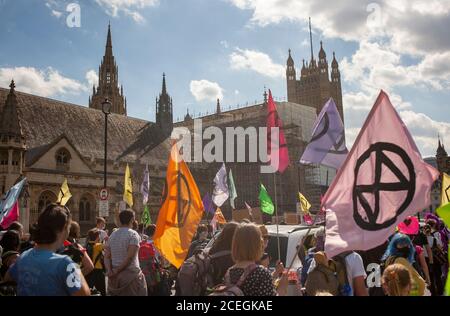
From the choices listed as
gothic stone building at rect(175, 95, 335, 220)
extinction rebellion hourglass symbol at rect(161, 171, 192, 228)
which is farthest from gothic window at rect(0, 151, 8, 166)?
gothic stone building at rect(175, 95, 335, 220)

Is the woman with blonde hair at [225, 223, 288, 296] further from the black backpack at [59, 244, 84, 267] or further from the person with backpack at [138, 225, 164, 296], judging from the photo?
the person with backpack at [138, 225, 164, 296]

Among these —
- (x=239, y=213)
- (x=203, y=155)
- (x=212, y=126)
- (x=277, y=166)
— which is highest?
(x=212, y=126)

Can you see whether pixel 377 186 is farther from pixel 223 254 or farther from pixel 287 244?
pixel 287 244

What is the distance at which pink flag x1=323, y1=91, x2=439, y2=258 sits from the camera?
4.33 meters

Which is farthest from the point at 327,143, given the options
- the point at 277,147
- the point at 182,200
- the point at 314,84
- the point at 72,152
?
the point at 314,84

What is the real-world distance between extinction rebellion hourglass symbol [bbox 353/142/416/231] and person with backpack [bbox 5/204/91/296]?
2.96 meters

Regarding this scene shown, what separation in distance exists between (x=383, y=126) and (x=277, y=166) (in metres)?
5.92

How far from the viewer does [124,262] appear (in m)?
5.80

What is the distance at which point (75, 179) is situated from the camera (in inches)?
1315

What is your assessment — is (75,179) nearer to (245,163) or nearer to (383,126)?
(245,163)

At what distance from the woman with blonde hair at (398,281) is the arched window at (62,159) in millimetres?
32723

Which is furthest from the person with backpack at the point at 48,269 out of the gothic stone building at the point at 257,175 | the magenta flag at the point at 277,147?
the gothic stone building at the point at 257,175
